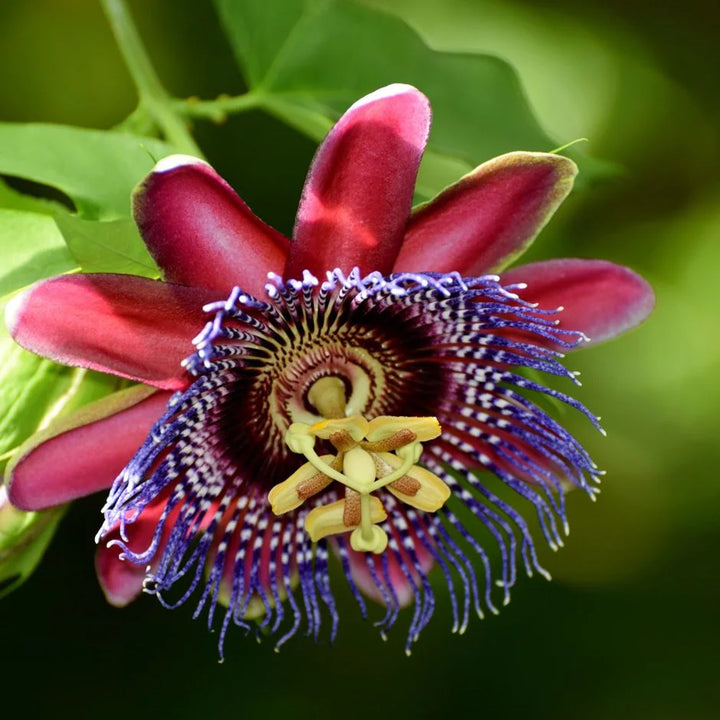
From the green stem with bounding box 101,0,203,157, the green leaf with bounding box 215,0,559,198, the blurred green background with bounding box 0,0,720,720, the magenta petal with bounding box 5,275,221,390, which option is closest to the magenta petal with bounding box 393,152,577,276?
the magenta petal with bounding box 5,275,221,390

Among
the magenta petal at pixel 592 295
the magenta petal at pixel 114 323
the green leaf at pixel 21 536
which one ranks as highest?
the magenta petal at pixel 592 295

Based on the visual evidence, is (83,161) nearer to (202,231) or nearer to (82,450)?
(202,231)

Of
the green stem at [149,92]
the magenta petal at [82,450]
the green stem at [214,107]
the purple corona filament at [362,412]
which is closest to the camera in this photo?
the magenta petal at [82,450]

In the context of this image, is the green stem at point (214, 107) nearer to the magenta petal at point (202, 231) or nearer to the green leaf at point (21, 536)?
the magenta petal at point (202, 231)

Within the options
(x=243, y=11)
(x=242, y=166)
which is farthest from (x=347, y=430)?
(x=242, y=166)

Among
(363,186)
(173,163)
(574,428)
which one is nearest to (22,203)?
(173,163)

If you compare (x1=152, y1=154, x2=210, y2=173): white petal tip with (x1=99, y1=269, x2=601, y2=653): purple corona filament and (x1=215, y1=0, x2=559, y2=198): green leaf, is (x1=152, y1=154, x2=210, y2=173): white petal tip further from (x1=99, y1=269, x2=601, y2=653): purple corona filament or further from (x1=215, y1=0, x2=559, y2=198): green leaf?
(x1=215, y1=0, x2=559, y2=198): green leaf

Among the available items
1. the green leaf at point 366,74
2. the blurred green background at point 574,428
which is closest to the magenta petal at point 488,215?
the green leaf at point 366,74
